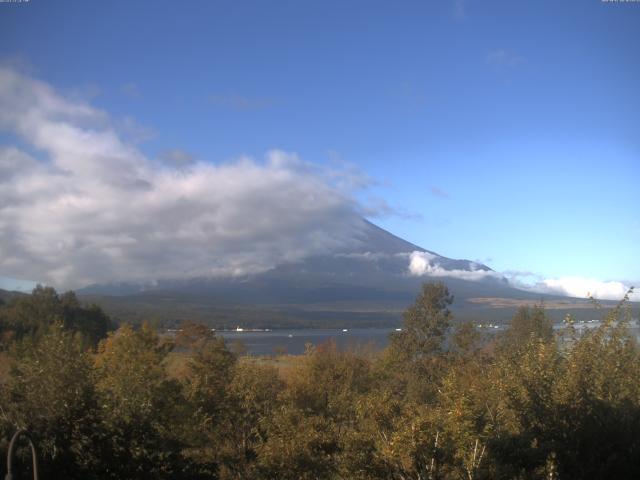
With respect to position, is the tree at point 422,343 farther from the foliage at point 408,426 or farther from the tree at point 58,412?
the tree at point 58,412

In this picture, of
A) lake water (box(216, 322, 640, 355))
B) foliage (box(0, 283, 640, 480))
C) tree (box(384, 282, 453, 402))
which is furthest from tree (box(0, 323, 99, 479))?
tree (box(384, 282, 453, 402))

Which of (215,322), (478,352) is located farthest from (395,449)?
(215,322)

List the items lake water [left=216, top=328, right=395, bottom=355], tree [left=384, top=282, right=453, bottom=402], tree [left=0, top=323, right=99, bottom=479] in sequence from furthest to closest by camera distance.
A: lake water [left=216, top=328, right=395, bottom=355], tree [left=384, top=282, right=453, bottom=402], tree [left=0, top=323, right=99, bottom=479]

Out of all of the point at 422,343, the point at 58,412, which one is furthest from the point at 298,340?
the point at 58,412

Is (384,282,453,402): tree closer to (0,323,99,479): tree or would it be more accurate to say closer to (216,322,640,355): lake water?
(216,322,640,355): lake water

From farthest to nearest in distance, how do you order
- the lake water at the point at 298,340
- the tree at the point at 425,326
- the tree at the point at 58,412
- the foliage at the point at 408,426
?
the lake water at the point at 298,340 < the tree at the point at 425,326 < the tree at the point at 58,412 < the foliage at the point at 408,426

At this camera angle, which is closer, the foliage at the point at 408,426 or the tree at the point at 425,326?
the foliage at the point at 408,426

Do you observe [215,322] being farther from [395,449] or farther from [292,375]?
[395,449]

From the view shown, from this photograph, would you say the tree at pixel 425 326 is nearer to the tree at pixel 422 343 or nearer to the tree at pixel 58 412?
the tree at pixel 422 343

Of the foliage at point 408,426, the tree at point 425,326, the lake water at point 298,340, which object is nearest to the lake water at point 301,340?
the lake water at point 298,340

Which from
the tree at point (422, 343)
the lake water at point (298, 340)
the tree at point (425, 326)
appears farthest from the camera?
the lake water at point (298, 340)

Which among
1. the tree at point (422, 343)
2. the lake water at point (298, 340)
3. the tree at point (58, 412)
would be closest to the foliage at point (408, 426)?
the tree at point (58, 412)

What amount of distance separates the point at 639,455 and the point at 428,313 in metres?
29.0

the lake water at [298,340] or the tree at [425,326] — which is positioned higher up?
the tree at [425,326]
